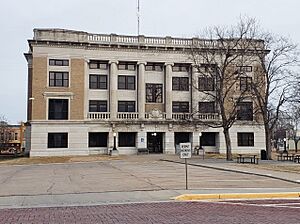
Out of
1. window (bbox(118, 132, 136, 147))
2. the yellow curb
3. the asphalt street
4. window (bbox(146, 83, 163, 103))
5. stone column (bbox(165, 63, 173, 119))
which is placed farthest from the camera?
window (bbox(146, 83, 163, 103))

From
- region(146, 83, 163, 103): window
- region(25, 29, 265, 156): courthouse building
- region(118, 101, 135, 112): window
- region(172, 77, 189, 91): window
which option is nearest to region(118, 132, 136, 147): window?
region(25, 29, 265, 156): courthouse building

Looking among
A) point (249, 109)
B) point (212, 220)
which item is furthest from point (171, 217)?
point (249, 109)

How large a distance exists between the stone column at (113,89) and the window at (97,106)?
128 cm

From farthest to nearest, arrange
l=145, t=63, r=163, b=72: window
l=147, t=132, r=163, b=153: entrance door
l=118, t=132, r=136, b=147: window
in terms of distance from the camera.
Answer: l=145, t=63, r=163, b=72: window → l=147, t=132, r=163, b=153: entrance door → l=118, t=132, r=136, b=147: window

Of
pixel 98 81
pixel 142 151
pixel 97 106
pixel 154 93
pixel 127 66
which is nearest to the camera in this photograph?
pixel 142 151

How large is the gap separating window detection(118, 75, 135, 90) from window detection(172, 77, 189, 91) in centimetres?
621

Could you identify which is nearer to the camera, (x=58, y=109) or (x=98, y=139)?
(x=58, y=109)

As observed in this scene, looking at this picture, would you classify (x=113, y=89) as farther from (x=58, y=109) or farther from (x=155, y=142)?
(x=155, y=142)

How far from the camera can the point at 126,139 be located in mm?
60750

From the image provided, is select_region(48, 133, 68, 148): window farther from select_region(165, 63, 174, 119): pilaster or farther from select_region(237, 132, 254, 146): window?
select_region(237, 132, 254, 146): window

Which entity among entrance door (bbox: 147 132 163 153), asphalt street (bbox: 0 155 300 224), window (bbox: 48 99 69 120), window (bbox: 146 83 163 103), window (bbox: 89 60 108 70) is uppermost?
window (bbox: 89 60 108 70)

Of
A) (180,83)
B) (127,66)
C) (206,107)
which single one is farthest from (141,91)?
(206,107)

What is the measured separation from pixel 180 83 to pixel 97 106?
13092 mm

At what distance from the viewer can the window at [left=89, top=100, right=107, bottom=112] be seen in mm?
60312
